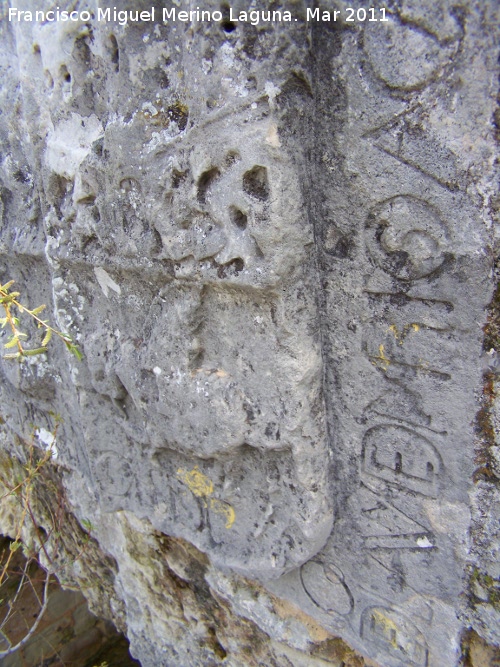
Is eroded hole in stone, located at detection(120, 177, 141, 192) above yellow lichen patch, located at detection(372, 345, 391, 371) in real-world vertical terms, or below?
above

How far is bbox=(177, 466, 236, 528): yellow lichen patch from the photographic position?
1.23 metres

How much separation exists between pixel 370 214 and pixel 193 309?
1.23 ft

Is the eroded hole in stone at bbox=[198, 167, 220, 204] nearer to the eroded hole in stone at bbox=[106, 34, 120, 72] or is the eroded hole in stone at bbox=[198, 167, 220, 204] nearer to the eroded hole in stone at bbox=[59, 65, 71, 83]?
the eroded hole in stone at bbox=[106, 34, 120, 72]

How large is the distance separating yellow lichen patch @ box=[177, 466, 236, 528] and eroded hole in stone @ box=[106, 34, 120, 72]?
86cm

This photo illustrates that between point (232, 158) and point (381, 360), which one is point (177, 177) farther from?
point (381, 360)

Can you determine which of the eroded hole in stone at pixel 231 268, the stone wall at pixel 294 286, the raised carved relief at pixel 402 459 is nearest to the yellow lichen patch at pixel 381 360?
the stone wall at pixel 294 286

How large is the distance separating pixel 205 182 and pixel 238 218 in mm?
87

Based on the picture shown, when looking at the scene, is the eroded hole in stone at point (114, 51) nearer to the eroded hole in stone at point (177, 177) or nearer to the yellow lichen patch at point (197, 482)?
the eroded hole in stone at point (177, 177)

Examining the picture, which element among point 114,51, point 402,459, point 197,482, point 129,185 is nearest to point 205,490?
point 197,482

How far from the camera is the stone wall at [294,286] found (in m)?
0.79

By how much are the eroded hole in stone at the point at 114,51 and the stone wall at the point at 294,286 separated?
15 millimetres

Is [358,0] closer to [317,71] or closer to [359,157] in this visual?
[317,71]

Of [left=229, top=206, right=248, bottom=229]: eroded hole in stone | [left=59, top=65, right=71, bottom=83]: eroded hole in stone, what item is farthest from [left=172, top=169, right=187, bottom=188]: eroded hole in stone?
[left=59, top=65, right=71, bottom=83]: eroded hole in stone

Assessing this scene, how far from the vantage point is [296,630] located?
135 cm
